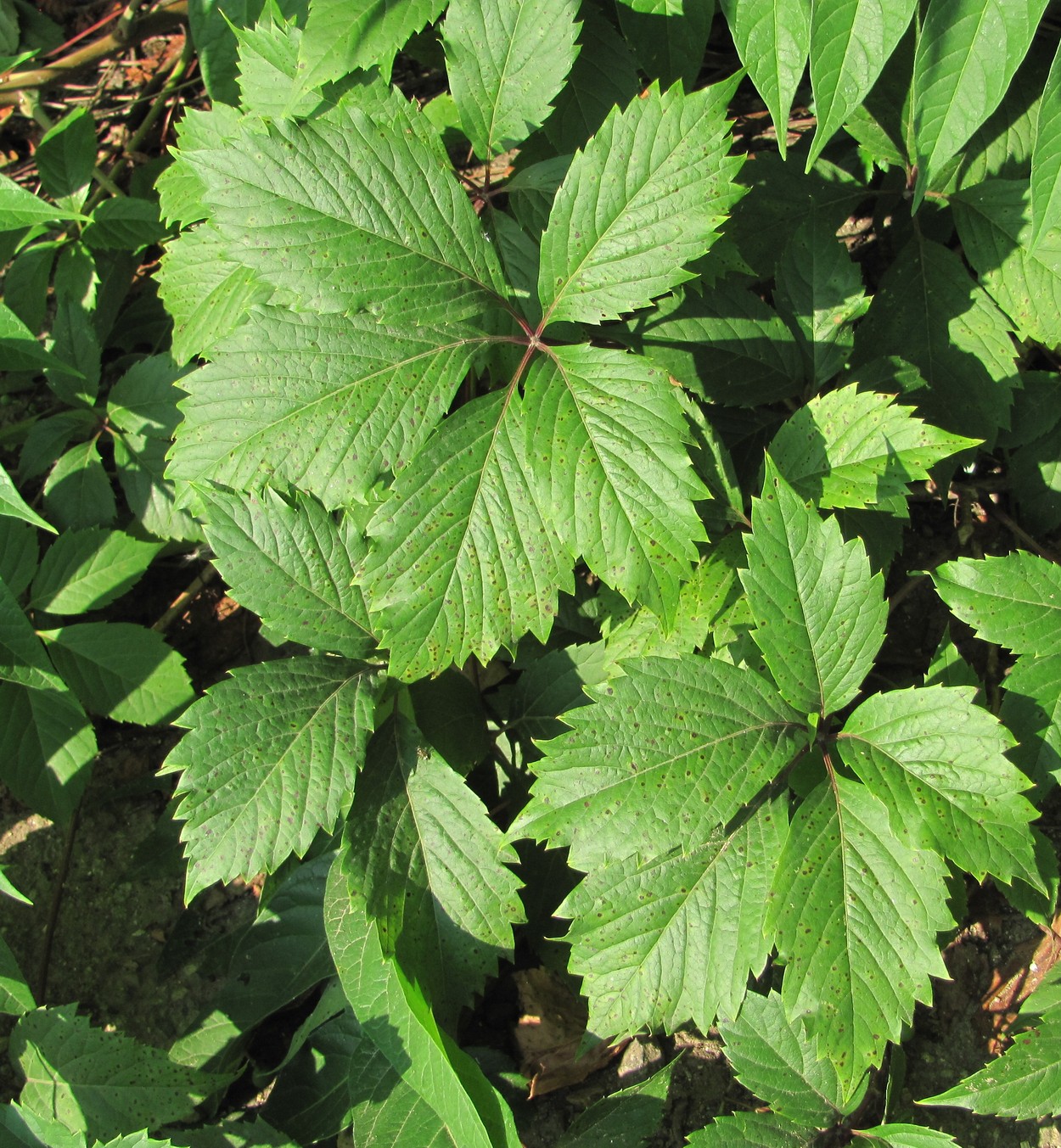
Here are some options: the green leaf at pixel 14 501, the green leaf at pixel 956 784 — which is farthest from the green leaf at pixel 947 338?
the green leaf at pixel 14 501

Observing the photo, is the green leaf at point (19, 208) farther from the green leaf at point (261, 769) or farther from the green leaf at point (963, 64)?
the green leaf at point (963, 64)

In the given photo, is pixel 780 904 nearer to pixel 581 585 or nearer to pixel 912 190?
pixel 581 585

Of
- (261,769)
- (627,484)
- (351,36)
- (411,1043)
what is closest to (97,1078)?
(411,1043)

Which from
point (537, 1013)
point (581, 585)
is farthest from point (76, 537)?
point (537, 1013)

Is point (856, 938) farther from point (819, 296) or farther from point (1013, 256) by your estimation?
point (1013, 256)

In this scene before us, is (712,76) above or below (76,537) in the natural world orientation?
above
